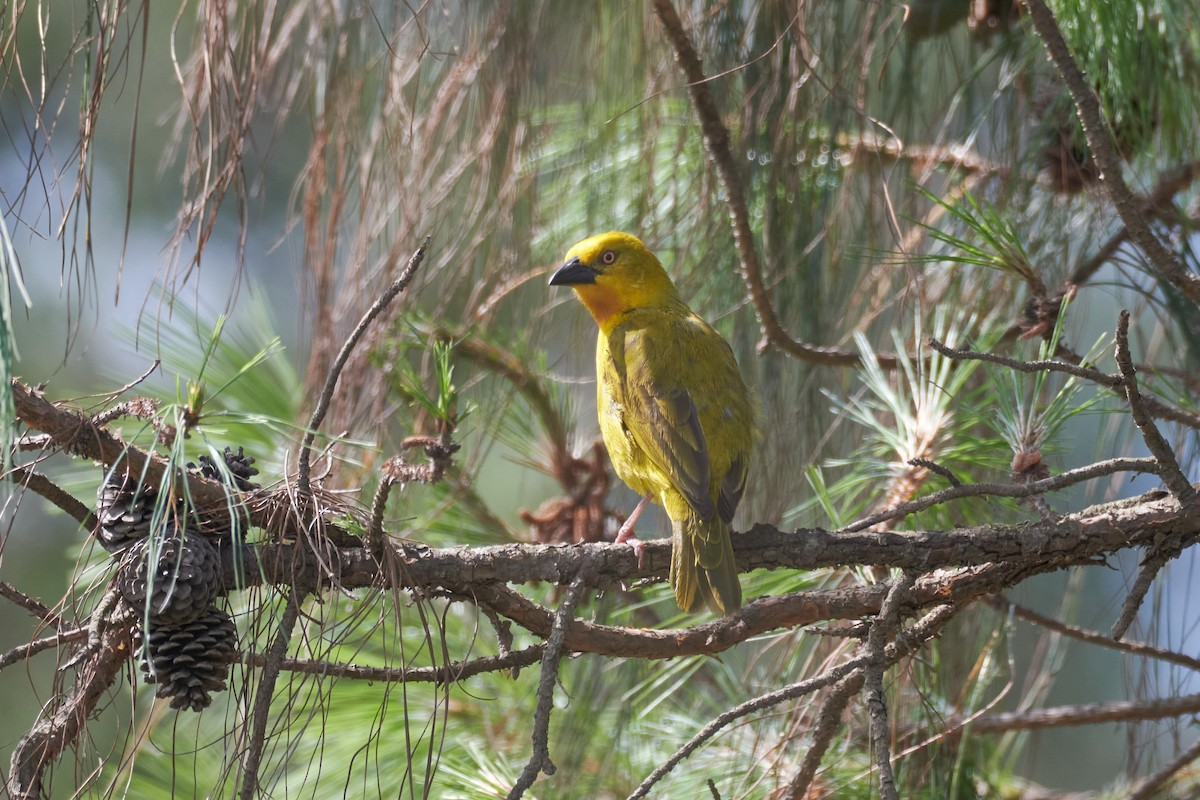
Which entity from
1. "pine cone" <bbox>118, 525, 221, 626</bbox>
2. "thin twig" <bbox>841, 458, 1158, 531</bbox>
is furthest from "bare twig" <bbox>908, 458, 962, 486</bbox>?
"pine cone" <bbox>118, 525, 221, 626</bbox>

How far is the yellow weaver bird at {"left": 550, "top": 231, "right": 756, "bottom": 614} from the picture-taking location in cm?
245

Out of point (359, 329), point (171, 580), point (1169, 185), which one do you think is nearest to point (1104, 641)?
point (1169, 185)

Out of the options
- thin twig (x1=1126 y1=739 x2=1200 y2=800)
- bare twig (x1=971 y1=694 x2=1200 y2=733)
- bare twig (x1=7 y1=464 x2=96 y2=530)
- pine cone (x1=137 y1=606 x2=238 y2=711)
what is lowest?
thin twig (x1=1126 y1=739 x2=1200 y2=800)

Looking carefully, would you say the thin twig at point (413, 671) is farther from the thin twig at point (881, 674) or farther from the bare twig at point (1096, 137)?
the bare twig at point (1096, 137)

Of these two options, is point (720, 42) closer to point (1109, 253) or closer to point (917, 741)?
point (1109, 253)

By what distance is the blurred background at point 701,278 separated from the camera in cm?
253

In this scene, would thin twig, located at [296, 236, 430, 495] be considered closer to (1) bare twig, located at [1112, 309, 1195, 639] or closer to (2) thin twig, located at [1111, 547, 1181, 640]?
(1) bare twig, located at [1112, 309, 1195, 639]

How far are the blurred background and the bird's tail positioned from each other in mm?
132

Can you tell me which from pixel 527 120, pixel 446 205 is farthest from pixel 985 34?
pixel 446 205

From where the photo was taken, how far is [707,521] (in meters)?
2.58

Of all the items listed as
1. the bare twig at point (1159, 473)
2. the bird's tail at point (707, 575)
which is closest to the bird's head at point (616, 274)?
the bird's tail at point (707, 575)

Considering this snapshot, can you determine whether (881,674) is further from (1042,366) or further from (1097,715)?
(1097,715)

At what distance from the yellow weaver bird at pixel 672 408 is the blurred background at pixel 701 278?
13cm

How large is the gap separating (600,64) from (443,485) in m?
1.28
